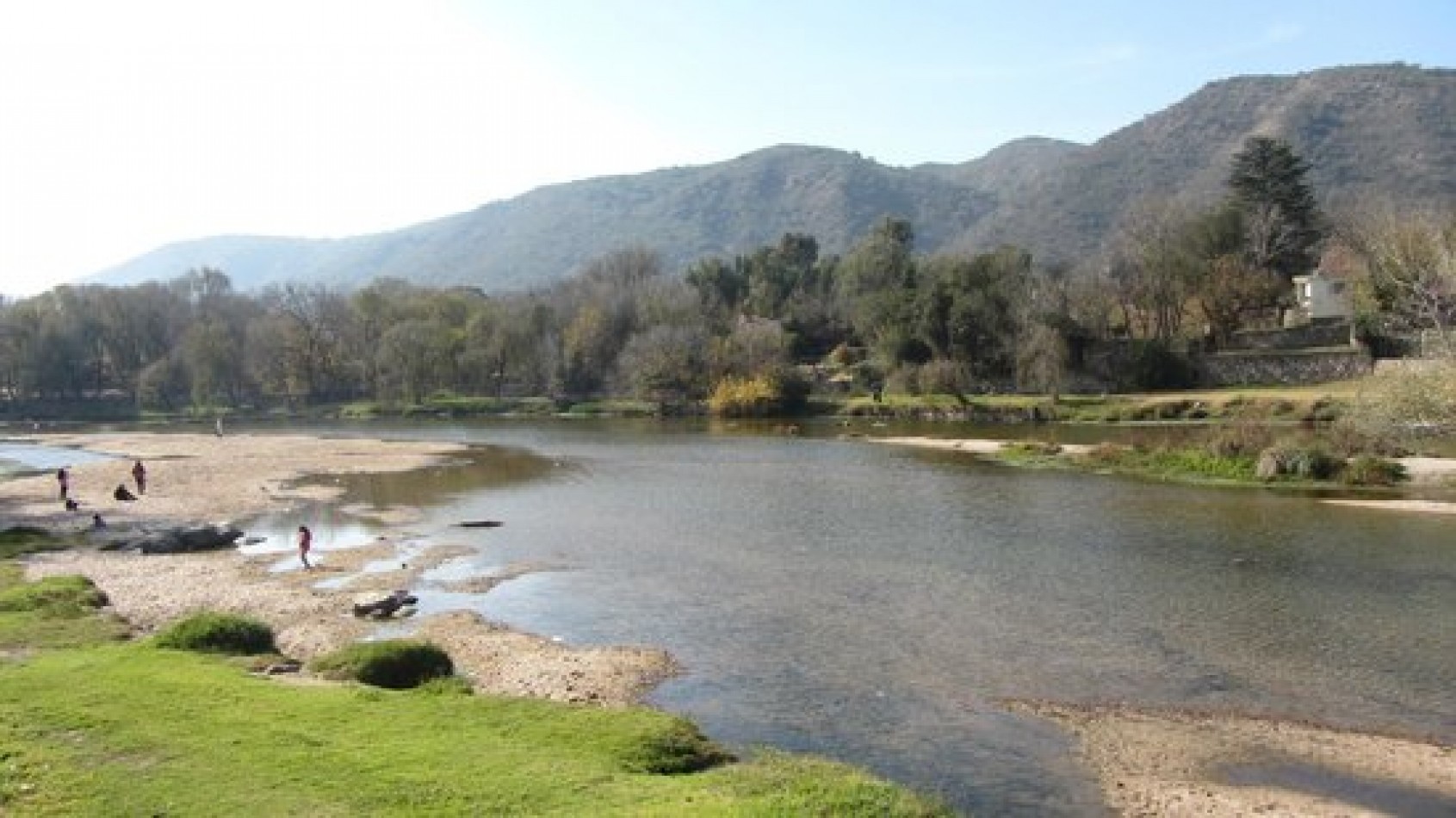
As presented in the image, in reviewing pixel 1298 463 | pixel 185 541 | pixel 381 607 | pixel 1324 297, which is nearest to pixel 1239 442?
pixel 1298 463

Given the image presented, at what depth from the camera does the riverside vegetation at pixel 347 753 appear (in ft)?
48.2

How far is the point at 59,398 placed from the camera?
15112 cm

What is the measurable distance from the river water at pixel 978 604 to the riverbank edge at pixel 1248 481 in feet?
5.96

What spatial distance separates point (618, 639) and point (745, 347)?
8846 centimetres

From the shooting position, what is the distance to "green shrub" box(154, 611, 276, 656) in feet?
80.5

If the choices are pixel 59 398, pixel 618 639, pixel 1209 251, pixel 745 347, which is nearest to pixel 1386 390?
Result: pixel 618 639

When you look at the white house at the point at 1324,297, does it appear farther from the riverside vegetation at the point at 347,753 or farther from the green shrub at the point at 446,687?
the riverside vegetation at the point at 347,753

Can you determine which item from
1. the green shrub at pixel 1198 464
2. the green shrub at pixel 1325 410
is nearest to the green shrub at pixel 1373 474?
the green shrub at pixel 1198 464

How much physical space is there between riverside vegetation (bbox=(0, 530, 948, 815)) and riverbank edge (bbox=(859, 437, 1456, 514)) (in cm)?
3593

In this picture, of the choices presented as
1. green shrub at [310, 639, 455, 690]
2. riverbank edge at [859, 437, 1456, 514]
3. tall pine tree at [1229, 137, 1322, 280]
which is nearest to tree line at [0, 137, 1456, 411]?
tall pine tree at [1229, 137, 1322, 280]

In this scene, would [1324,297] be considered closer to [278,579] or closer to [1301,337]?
[1301,337]

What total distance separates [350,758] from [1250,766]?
1522cm

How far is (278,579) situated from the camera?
36.6m

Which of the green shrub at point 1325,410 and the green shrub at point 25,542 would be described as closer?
the green shrub at point 25,542
